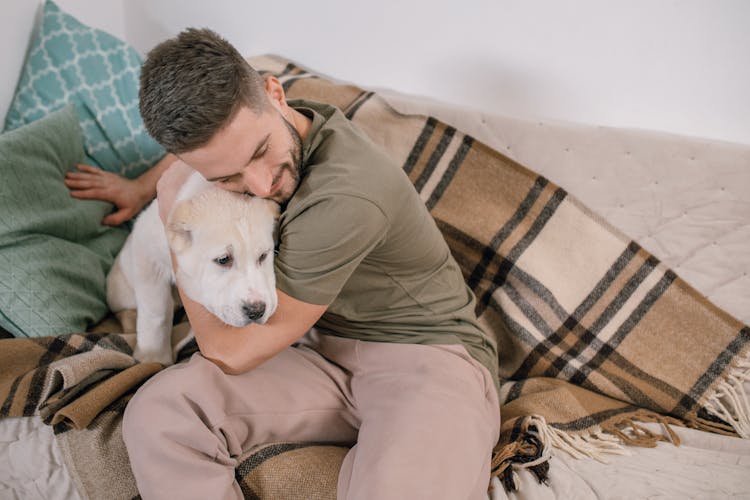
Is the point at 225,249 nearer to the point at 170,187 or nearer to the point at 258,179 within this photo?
the point at 258,179

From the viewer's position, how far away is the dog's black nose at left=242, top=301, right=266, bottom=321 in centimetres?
122

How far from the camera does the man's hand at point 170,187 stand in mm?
1399

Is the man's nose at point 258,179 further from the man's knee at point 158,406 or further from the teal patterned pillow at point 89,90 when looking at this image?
the teal patterned pillow at point 89,90

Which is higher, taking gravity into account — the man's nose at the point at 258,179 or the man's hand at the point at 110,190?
the man's nose at the point at 258,179

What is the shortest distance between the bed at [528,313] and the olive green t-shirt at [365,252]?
0.27 meters

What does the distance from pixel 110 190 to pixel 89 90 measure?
0.41m

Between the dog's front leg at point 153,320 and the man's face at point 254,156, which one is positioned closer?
the man's face at point 254,156

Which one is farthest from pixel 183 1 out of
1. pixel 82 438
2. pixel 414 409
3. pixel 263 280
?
pixel 414 409

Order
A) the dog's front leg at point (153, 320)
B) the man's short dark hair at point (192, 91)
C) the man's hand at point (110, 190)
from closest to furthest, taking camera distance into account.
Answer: the man's short dark hair at point (192, 91) → the dog's front leg at point (153, 320) → the man's hand at point (110, 190)

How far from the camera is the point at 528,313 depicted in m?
1.77

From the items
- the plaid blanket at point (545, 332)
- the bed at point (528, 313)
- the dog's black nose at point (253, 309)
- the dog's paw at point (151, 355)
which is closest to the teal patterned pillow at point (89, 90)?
the bed at point (528, 313)

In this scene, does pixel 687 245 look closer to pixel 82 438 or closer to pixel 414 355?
pixel 414 355

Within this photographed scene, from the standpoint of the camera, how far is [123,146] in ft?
6.68

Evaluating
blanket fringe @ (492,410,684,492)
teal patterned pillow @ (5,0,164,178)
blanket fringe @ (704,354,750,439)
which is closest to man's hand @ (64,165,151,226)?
teal patterned pillow @ (5,0,164,178)
